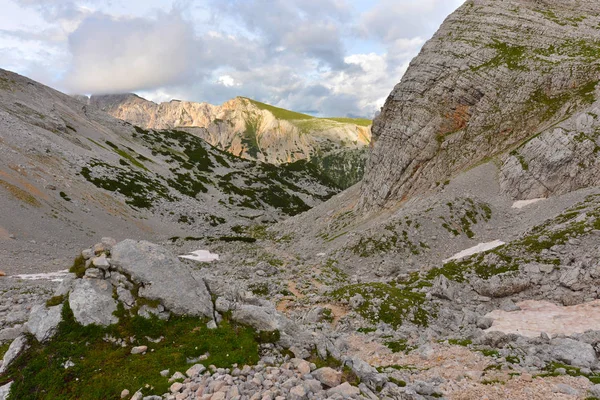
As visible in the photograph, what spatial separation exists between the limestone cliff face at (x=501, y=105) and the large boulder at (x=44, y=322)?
176 feet

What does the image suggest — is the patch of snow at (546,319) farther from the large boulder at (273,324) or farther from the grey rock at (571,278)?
the large boulder at (273,324)

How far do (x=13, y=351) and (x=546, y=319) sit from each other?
2849 cm

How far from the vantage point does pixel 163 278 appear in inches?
582

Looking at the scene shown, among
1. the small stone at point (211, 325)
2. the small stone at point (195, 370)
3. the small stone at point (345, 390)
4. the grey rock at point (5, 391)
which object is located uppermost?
the small stone at point (211, 325)

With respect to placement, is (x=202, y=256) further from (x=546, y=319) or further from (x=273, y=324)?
(x=546, y=319)

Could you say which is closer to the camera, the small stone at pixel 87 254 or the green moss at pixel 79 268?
the green moss at pixel 79 268

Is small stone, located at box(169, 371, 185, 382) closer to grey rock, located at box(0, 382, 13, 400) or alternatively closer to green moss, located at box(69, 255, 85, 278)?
grey rock, located at box(0, 382, 13, 400)

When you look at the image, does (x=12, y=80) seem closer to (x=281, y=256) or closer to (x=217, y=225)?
(x=217, y=225)

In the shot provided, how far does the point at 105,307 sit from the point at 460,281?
27.6 m

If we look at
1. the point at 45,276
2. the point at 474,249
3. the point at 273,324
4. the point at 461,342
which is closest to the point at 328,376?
the point at 273,324

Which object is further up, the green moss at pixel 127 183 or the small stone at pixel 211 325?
the green moss at pixel 127 183

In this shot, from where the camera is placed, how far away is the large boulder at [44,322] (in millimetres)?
12289

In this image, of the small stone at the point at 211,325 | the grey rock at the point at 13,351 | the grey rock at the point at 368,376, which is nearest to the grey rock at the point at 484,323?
the grey rock at the point at 368,376

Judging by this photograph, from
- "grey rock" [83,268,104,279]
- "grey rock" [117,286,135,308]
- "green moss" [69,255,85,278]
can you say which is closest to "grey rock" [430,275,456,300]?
"grey rock" [117,286,135,308]
